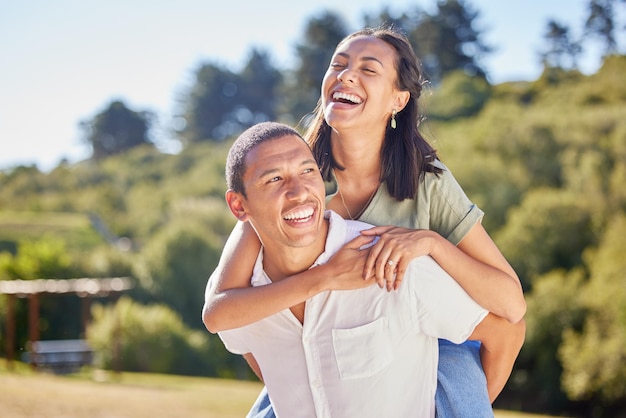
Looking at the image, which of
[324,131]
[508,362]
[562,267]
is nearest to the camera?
[508,362]

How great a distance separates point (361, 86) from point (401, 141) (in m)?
0.28

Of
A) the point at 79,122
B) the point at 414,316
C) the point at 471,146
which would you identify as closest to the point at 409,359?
the point at 414,316

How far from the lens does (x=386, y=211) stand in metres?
3.17

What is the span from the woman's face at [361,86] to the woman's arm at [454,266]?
1.70 feet

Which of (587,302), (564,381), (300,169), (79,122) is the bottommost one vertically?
(564,381)

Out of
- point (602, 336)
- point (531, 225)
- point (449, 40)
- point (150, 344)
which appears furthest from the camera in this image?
Answer: point (449, 40)

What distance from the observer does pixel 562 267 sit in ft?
107

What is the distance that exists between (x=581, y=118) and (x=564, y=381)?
15270 mm

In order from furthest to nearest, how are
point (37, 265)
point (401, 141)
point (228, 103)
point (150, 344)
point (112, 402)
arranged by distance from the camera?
point (228, 103)
point (37, 265)
point (150, 344)
point (112, 402)
point (401, 141)

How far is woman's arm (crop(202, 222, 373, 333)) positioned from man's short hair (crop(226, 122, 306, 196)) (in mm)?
235

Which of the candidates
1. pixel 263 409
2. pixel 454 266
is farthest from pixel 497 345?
pixel 263 409

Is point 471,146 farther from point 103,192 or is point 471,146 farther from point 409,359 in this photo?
point 409,359

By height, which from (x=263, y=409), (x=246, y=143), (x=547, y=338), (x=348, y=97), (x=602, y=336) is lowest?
(x=547, y=338)

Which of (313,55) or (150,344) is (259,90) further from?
(150,344)
